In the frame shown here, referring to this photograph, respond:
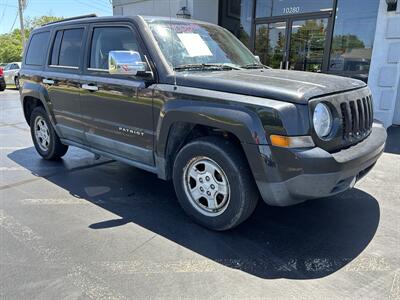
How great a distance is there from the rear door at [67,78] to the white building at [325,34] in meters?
6.16

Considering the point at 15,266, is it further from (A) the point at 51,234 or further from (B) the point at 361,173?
(B) the point at 361,173

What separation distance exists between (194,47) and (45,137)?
122 inches

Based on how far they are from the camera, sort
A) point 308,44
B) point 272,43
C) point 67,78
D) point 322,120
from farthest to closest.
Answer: point 272,43 → point 308,44 → point 67,78 → point 322,120

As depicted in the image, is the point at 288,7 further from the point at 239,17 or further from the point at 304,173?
the point at 304,173

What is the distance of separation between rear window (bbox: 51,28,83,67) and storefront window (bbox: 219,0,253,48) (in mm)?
6847

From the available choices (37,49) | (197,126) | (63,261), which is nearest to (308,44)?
(37,49)

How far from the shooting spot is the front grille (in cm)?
291

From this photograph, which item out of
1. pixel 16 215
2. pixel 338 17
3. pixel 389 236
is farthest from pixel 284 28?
pixel 16 215

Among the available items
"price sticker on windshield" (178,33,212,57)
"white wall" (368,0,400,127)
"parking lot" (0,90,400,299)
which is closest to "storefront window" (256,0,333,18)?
"white wall" (368,0,400,127)

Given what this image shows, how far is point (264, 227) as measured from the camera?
335 centimetres

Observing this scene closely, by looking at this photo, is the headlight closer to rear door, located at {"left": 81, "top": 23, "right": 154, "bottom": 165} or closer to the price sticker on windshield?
the price sticker on windshield

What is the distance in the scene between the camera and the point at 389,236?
3170 millimetres

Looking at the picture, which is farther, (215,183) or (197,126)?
(197,126)

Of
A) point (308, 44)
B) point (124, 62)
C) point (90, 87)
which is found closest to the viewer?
point (124, 62)
